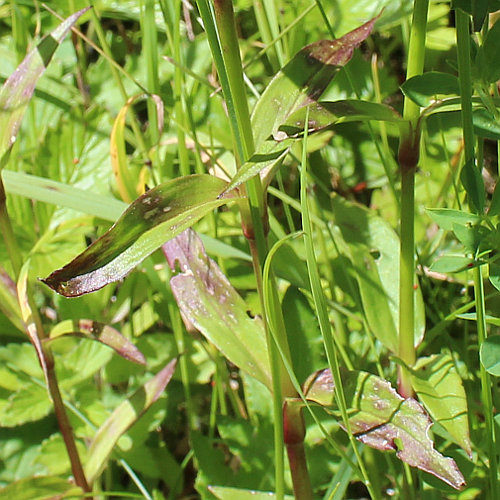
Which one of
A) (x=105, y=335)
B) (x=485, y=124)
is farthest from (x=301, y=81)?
(x=105, y=335)

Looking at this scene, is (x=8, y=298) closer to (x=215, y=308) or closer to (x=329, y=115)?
(x=215, y=308)

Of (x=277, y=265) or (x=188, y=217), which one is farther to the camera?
(x=277, y=265)

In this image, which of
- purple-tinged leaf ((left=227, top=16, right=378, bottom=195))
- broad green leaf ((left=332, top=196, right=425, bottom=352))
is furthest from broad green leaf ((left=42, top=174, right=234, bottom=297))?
broad green leaf ((left=332, top=196, right=425, bottom=352))

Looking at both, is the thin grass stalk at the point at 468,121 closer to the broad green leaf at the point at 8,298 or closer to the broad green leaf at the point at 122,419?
the broad green leaf at the point at 122,419

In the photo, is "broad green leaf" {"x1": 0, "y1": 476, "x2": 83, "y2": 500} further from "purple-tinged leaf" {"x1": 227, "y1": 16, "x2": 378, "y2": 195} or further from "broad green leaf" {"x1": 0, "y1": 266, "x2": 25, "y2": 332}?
"purple-tinged leaf" {"x1": 227, "y1": 16, "x2": 378, "y2": 195}

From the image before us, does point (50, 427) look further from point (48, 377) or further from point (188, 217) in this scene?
point (188, 217)

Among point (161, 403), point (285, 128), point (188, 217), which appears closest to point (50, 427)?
point (161, 403)
